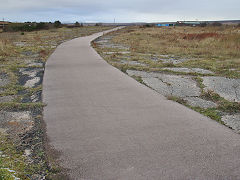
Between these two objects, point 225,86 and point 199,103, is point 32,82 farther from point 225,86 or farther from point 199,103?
point 225,86

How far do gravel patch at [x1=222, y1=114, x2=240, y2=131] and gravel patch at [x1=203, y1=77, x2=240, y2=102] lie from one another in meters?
0.74

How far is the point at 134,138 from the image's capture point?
283 centimetres

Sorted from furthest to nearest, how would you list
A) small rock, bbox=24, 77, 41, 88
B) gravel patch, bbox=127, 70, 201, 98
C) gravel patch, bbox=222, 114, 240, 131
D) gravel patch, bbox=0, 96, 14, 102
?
1. small rock, bbox=24, 77, 41, 88
2. gravel patch, bbox=127, 70, 201, 98
3. gravel patch, bbox=0, 96, 14, 102
4. gravel patch, bbox=222, 114, 240, 131

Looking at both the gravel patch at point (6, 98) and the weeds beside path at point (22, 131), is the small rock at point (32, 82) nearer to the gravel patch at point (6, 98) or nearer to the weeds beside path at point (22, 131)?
the weeds beside path at point (22, 131)

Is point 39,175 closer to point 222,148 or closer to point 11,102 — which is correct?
point 222,148

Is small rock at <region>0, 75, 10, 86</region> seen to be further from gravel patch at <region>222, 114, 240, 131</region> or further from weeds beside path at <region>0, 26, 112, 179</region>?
gravel patch at <region>222, 114, 240, 131</region>

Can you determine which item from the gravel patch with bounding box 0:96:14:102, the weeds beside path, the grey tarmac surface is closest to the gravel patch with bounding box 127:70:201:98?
the grey tarmac surface

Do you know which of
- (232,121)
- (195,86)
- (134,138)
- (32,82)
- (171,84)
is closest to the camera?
(134,138)

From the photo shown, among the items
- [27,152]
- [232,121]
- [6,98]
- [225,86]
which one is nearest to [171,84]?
[225,86]

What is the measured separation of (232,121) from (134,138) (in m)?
1.57

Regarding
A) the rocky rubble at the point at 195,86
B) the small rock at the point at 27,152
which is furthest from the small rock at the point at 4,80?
the small rock at the point at 27,152

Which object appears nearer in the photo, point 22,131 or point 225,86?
point 22,131

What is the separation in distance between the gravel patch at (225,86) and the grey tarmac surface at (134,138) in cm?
130

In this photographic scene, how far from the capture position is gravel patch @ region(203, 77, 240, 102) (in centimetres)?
462
